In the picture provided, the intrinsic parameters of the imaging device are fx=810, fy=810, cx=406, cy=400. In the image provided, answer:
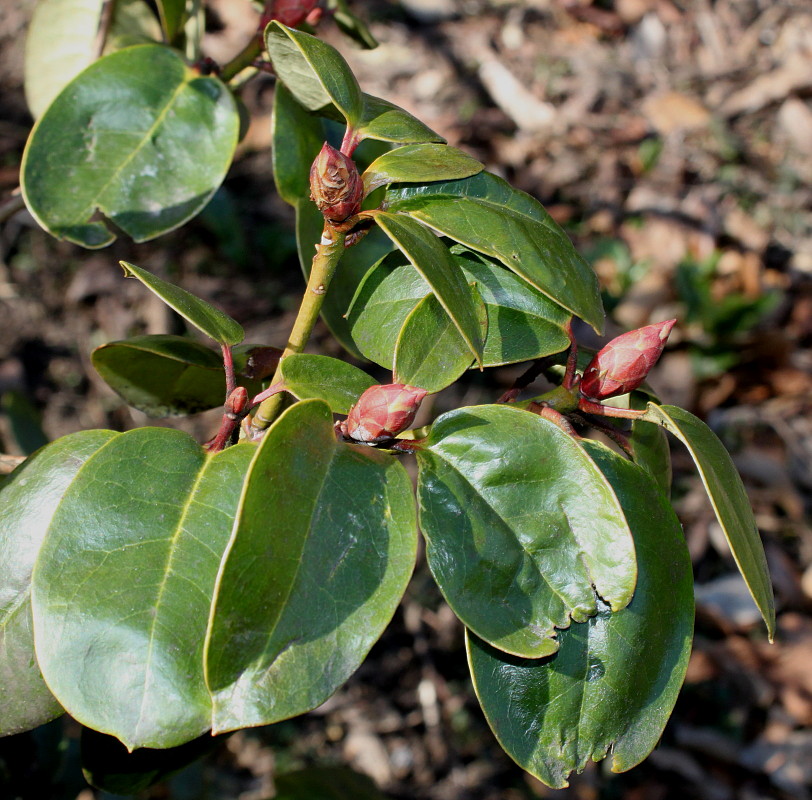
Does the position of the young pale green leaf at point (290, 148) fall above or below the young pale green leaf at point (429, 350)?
above

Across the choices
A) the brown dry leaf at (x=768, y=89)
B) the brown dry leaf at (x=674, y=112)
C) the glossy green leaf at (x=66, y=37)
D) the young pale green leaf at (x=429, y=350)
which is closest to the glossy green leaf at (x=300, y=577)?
the young pale green leaf at (x=429, y=350)

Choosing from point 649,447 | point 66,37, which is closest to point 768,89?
point 66,37

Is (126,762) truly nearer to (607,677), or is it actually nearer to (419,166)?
(607,677)

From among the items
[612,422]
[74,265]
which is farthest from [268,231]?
[612,422]

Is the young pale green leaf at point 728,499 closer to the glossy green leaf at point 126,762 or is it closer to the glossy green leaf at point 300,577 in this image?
the glossy green leaf at point 300,577

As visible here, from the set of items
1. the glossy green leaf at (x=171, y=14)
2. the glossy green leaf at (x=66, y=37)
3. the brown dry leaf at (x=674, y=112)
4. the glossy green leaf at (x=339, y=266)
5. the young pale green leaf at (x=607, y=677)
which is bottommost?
the brown dry leaf at (x=674, y=112)

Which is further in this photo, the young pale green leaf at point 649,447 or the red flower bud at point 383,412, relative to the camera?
the young pale green leaf at point 649,447

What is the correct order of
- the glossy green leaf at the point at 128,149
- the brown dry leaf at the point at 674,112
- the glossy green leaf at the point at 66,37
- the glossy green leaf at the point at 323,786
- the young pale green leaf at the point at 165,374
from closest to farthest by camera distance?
the young pale green leaf at the point at 165,374, the glossy green leaf at the point at 128,149, the glossy green leaf at the point at 66,37, the glossy green leaf at the point at 323,786, the brown dry leaf at the point at 674,112
